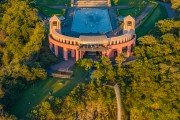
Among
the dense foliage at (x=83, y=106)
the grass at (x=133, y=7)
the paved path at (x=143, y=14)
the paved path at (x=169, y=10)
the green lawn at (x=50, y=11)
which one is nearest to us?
the dense foliage at (x=83, y=106)

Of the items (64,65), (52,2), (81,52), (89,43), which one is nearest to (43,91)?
(64,65)

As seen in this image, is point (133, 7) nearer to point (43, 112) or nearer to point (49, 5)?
point (49, 5)

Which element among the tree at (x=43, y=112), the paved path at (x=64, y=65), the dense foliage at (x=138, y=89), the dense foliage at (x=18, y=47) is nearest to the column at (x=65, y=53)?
the paved path at (x=64, y=65)

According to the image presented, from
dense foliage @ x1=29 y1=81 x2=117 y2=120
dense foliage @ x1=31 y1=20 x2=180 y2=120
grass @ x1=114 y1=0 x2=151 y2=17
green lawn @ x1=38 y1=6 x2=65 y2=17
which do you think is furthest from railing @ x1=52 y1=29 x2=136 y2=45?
grass @ x1=114 y1=0 x2=151 y2=17

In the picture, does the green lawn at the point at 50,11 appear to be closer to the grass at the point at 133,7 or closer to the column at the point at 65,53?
the grass at the point at 133,7

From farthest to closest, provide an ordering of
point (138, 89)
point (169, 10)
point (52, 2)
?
1. point (52, 2)
2. point (169, 10)
3. point (138, 89)

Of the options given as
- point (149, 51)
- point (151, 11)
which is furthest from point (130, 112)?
point (151, 11)
